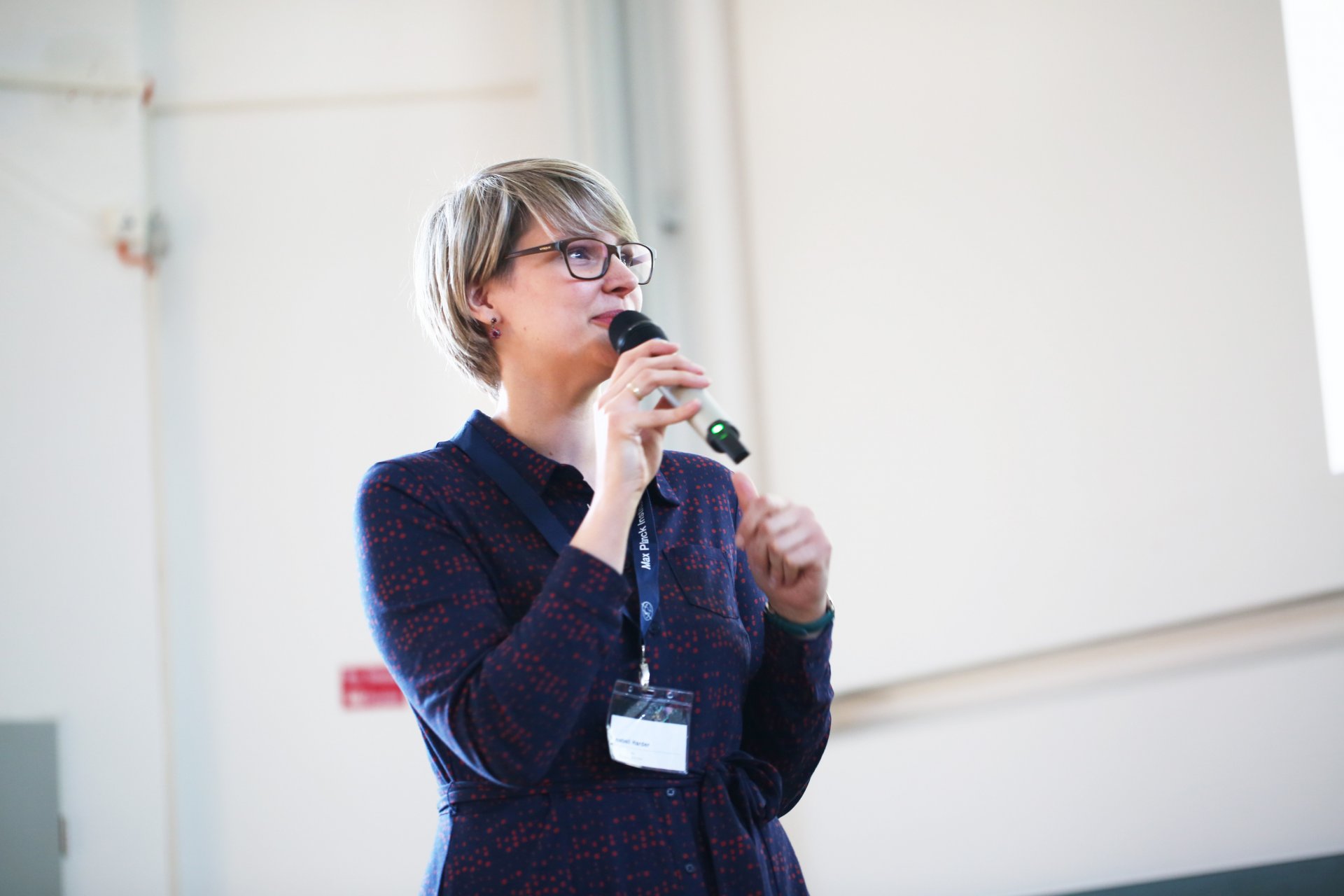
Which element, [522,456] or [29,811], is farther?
[29,811]

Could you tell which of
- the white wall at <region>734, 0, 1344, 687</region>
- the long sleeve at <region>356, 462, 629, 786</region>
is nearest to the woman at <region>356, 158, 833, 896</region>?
the long sleeve at <region>356, 462, 629, 786</region>

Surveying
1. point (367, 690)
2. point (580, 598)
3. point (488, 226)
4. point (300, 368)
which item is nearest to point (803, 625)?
point (580, 598)

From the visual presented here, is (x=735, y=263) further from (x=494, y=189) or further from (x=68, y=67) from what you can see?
(x=68, y=67)

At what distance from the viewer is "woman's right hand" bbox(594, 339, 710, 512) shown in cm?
106

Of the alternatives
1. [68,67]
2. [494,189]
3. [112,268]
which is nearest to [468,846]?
[494,189]

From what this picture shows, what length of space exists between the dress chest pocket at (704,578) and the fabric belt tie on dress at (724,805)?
0.16m

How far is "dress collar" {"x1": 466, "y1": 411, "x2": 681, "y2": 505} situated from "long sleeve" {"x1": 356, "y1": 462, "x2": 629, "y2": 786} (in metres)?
0.14

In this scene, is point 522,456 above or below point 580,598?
above

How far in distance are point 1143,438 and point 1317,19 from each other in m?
0.90

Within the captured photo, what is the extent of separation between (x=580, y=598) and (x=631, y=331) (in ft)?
0.98

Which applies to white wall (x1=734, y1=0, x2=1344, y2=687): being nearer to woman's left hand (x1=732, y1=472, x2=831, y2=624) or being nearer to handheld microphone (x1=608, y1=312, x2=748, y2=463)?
woman's left hand (x1=732, y1=472, x2=831, y2=624)

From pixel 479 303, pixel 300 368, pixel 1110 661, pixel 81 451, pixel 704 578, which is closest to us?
pixel 704 578

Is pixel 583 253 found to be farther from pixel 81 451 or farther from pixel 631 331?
pixel 81 451

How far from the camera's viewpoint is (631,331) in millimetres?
1155
